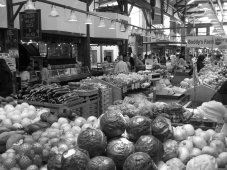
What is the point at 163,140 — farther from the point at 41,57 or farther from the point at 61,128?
the point at 41,57

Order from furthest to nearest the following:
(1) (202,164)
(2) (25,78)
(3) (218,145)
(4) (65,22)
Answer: (4) (65,22) → (2) (25,78) → (3) (218,145) → (1) (202,164)

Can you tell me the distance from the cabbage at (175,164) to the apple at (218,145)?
1.28ft

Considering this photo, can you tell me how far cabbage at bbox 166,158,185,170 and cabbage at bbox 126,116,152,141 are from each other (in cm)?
30

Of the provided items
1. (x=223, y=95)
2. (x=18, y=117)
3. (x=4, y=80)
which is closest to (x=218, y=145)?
(x=18, y=117)

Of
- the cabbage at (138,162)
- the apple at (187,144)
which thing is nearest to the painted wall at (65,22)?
the apple at (187,144)

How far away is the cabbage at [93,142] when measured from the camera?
82.8 inches

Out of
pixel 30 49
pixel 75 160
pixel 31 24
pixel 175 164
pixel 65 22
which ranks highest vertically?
pixel 65 22

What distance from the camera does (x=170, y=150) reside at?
7.59 feet

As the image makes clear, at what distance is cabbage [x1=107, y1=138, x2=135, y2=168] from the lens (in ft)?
6.70

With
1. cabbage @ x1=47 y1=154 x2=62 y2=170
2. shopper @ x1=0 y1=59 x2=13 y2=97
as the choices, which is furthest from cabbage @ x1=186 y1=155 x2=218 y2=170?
shopper @ x1=0 y1=59 x2=13 y2=97

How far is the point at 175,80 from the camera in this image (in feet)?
43.6

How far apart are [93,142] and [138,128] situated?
42cm

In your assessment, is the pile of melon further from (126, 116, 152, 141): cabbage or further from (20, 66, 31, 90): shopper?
(20, 66, 31, 90): shopper

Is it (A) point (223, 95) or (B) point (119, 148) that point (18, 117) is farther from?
(A) point (223, 95)
